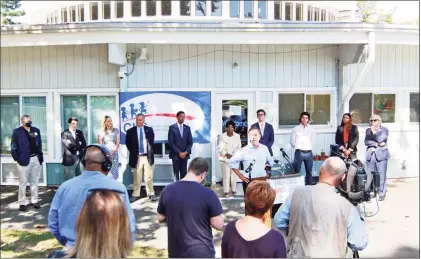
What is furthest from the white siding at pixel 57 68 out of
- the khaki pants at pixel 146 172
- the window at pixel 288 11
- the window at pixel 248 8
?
the window at pixel 288 11

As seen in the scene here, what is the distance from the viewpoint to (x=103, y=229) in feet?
8.92

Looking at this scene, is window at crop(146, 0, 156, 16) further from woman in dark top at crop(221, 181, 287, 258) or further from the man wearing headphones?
woman in dark top at crop(221, 181, 287, 258)

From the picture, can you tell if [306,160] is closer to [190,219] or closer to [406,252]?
[406,252]

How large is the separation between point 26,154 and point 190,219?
18.3 feet

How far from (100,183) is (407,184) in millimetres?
9156

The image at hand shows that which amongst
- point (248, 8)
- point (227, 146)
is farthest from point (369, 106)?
point (248, 8)

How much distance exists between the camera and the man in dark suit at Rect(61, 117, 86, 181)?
9008mm

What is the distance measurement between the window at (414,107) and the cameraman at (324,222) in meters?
8.85

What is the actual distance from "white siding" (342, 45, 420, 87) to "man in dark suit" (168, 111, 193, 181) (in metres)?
4.44

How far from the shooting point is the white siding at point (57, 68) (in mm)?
10555

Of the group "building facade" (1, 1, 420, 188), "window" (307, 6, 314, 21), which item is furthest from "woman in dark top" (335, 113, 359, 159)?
"window" (307, 6, 314, 21)

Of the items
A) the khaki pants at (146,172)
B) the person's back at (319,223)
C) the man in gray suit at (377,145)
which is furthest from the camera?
the khaki pants at (146,172)

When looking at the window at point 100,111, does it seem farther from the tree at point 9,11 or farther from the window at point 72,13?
the tree at point 9,11

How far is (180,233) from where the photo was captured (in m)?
4.02
